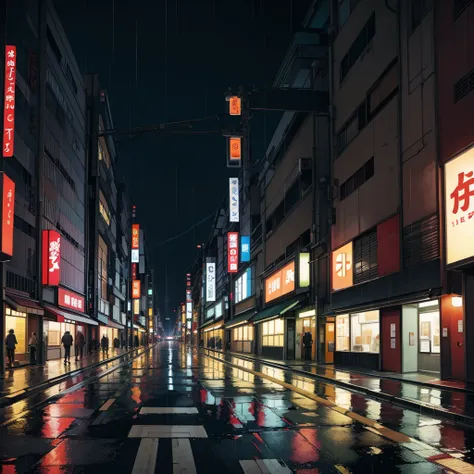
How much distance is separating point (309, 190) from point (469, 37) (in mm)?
20446

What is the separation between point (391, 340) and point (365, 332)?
11.9 ft

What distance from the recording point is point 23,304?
30.7 metres

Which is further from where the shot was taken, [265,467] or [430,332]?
[430,332]

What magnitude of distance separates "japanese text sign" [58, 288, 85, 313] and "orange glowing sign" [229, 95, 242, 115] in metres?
17.3

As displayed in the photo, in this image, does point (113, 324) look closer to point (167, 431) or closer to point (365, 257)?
point (365, 257)

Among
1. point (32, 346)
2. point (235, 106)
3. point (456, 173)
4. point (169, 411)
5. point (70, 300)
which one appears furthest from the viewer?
point (70, 300)

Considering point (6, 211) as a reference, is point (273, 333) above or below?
below

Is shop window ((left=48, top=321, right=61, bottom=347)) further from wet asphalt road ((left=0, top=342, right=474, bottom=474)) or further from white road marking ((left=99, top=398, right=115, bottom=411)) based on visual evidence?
white road marking ((left=99, top=398, right=115, bottom=411))

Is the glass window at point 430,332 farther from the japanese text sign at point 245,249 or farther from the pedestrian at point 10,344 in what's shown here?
the japanese text sign at point 245,249

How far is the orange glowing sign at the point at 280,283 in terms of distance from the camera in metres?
43.4

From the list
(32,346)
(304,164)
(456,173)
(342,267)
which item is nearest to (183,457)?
(456,173)

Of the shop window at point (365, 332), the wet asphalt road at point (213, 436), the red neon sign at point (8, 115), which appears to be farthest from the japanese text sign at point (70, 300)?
the wet asphalt road at point (213, 436)

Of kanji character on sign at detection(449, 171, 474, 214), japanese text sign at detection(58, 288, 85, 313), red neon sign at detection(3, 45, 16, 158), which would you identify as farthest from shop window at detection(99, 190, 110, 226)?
kanji character on sign at detection(449, 171, 474, 214)

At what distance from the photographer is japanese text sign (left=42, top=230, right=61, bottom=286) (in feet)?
124
